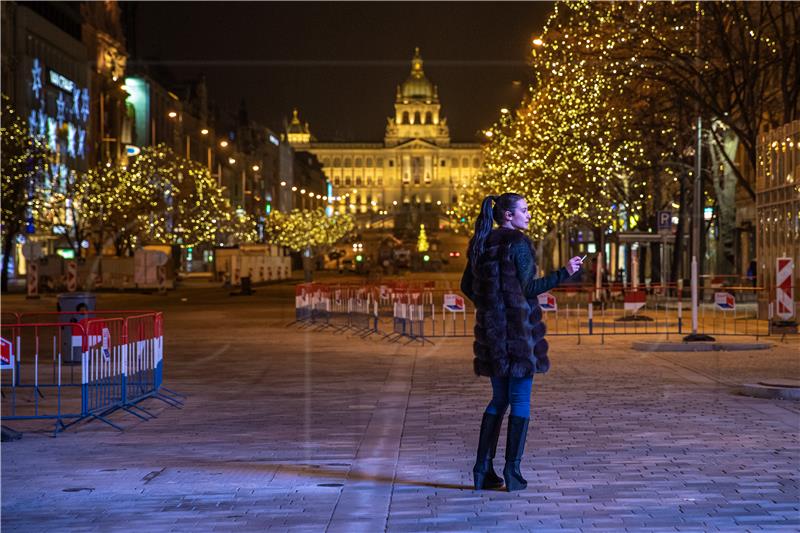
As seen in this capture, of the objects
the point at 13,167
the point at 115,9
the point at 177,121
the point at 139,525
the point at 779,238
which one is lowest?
the point at 139,525

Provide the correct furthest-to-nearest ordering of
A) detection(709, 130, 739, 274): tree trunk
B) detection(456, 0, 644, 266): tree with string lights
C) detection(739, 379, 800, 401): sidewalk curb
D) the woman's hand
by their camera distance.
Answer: detection(709, 130, 739, 274): tree trunk < detection(456, 0, 644, 266): tree with string lights < detection(739, 379, 800, 401): sidewalk curb < the woman's hand

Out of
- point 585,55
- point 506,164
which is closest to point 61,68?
point 506,164

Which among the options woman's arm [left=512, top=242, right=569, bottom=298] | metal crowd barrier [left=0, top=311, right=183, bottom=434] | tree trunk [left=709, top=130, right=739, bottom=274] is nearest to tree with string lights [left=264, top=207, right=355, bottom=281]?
tree trunk [left=709, top=130, right=739, bottom=274]

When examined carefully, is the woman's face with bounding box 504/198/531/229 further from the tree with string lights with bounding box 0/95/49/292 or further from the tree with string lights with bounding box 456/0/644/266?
the tree with string lights with bounding box 0/95/49/292

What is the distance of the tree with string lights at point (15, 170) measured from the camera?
185 feet

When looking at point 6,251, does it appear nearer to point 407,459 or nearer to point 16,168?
point 16,168

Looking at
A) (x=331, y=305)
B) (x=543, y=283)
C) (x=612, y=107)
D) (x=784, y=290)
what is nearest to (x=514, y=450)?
(x=543, y=283)

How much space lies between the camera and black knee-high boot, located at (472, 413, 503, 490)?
8.79 meters

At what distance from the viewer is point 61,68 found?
8350 cm

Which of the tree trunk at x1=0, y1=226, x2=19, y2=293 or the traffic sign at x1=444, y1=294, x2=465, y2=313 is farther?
the tree trunk at x1=0, y1=226, x2=19, y2=293

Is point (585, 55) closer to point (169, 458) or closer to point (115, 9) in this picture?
point (169, 458)

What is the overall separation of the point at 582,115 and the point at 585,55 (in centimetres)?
864

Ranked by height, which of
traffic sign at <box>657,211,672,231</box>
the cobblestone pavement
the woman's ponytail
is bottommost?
the cobblestone pavement

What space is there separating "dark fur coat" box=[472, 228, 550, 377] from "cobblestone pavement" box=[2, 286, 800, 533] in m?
0.83
